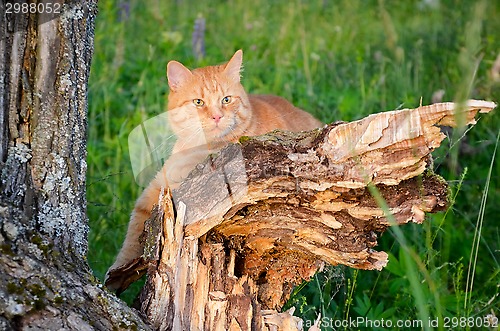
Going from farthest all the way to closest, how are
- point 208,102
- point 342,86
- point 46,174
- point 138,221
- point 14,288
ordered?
point 342,86
point 208,102
point 138,221
point 46,174
point 14,288

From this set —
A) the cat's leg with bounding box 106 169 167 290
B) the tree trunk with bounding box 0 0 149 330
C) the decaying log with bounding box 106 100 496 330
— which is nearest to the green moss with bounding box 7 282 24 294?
the tree trunk with bounding box 0 0 149 330

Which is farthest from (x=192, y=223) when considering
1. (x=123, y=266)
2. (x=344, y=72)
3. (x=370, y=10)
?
(x=370, y=10)

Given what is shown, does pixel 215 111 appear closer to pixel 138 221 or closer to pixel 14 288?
pixel 138 221

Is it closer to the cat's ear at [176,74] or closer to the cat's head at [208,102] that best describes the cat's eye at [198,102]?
the cat's head at [208,102]

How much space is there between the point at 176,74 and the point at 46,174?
4.49ft

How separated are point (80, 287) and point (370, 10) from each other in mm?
5915

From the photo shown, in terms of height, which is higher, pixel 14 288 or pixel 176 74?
pixel 176 74

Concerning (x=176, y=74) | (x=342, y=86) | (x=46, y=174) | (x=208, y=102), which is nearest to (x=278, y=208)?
(x=46, y=174)

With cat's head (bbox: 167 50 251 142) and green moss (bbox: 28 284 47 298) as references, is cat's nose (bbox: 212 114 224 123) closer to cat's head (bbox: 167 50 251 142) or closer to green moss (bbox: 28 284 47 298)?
cat's head (bbox: 167 50 251 142)

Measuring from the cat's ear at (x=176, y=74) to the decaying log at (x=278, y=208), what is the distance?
3.67 feet

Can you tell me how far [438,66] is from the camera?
5043 mm

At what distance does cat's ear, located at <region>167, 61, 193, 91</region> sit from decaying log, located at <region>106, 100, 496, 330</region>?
112 centimetres

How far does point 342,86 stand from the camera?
4996mm

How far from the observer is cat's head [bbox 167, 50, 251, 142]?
3.01 m
